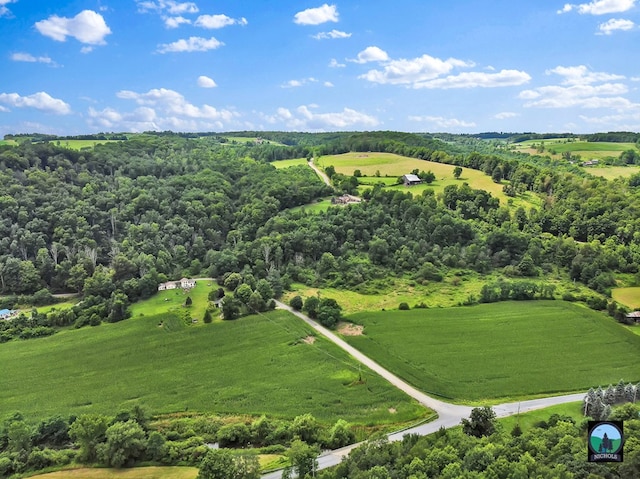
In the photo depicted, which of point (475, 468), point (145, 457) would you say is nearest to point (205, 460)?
point (145, 457)

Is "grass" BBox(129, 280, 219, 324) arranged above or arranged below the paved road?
above

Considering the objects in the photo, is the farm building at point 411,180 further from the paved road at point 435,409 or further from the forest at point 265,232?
the paved road at point 435,409

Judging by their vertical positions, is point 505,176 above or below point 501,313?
above

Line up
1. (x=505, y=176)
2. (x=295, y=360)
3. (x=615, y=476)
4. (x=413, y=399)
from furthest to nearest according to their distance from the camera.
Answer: (x=505, y=176)
(x=295, y=360)
(x=413, y=399)
(x=615, y=476)

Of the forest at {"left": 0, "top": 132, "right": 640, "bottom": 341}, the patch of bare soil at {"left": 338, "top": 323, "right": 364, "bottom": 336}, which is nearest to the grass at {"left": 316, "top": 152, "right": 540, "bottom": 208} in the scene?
the forest at {"left": 0, "top": 132, "right": 640, "bottom": 341}

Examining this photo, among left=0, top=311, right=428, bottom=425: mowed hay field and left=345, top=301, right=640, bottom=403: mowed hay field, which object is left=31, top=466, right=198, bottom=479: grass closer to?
left=0, top=311, right=428, bottom=425: mowed hay field

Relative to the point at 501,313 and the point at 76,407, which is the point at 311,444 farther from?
the point at 501,313
